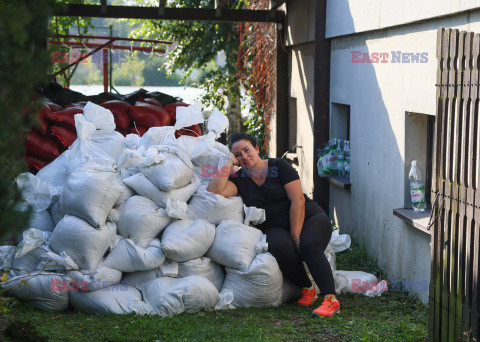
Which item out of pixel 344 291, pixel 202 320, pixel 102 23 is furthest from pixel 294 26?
pixel 102 23

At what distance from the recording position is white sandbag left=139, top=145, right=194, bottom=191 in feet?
16.2

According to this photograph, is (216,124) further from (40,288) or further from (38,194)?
(40,288)

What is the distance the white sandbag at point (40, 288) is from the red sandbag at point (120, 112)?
115 inches

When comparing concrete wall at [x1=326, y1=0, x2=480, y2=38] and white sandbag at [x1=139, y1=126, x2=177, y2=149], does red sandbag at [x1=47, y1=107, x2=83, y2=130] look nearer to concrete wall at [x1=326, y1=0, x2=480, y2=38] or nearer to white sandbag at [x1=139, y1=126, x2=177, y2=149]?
white sandbag at [x1=139, y1=126, x2=177, y2=149]

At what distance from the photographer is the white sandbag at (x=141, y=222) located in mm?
4828

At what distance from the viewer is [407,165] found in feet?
17.4

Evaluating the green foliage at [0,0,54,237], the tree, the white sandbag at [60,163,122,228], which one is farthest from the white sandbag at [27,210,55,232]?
the tree

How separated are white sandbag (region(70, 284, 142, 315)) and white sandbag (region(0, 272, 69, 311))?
10 centimetres

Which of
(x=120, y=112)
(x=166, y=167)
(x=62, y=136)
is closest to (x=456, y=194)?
(x=166, y=167)

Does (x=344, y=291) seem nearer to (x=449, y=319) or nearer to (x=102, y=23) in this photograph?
(x=449, y=319)

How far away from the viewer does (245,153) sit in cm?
509

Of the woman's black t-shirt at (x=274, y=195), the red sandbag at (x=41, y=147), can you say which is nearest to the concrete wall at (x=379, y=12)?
the woman's black t-shirt at (x=274, y=195)

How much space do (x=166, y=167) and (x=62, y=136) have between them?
83.5 inches

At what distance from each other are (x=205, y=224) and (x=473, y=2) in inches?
94.5
